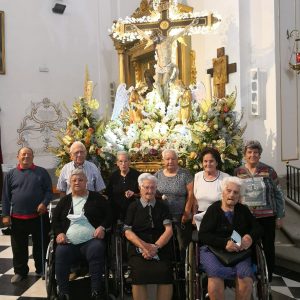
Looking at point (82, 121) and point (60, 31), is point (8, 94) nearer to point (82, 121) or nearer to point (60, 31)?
point (60, 31)

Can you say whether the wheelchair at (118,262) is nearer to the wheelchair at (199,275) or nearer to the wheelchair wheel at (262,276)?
the wheelchair at (199,275)

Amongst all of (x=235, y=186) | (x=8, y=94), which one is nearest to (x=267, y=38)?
(x=235, y=186)

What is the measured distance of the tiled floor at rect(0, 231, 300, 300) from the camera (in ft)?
11.4

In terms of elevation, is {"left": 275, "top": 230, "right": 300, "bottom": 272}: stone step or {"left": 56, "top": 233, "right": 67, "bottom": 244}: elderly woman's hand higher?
{"left": 56, "top": 233, "right": 67, "bottom": 244}: elderly woman's hand

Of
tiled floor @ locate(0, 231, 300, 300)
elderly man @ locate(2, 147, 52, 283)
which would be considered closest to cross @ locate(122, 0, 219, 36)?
elderly man @ locate(2, 147, 52, 283)

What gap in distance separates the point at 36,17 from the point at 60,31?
55 centimetres

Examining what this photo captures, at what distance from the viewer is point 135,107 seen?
18.9 ft

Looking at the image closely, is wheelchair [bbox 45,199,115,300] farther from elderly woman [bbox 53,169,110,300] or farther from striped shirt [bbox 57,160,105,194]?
striped shirt [bbox 57,160,105,194]

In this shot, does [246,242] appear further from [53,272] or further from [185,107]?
[185,107]

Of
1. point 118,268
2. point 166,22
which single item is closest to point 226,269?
point 118,268

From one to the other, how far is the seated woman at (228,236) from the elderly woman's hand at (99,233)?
0.79 metres

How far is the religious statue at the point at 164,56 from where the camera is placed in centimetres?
583

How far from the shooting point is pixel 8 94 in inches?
310

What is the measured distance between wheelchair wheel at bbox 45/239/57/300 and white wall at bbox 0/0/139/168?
5.21 m
